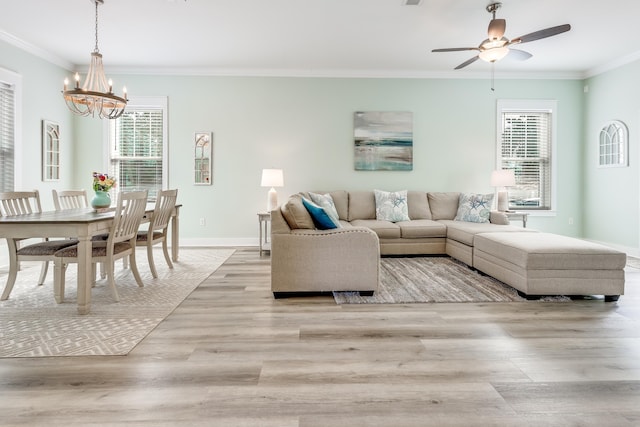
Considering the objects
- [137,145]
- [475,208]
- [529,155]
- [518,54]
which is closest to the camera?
[518,54]

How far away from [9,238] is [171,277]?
142cm

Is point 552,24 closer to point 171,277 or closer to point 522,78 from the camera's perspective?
point 522,78

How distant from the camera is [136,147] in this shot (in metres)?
5.84

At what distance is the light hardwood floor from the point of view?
4.88 feet

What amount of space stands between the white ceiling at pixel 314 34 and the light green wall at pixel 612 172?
308 mm

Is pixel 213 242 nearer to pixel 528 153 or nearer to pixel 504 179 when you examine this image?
pixel 504 179

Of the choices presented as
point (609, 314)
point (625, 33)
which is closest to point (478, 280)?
point (609, 314)

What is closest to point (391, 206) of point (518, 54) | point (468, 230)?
point (468, 230)

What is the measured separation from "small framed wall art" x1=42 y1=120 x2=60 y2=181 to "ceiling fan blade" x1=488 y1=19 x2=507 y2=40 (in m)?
5.64

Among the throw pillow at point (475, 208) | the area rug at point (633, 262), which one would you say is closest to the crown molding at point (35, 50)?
the throw pillow at point (475, 208)

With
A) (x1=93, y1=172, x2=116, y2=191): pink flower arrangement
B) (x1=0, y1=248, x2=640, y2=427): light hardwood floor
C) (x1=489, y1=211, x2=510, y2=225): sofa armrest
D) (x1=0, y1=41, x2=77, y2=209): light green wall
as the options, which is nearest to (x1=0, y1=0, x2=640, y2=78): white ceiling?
(x1=0, y1=41, x2=77, y2=209): light green wall

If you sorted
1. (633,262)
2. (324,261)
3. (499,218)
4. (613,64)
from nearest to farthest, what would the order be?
(324,261)
(633,262)
(499,218)
(613,64)

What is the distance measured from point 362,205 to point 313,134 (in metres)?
1.40

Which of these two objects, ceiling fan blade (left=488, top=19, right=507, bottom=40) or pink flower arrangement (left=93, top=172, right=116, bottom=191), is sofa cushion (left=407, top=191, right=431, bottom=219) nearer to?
ceiling fan blade (left=488, top=19, right=507, bottom=40)
